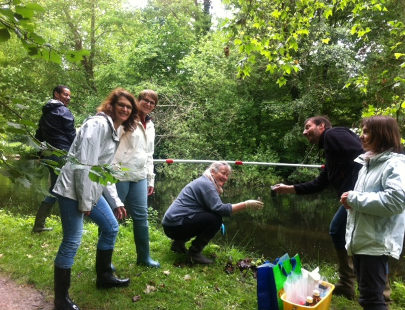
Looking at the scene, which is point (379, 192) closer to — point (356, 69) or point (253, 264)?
point (253, 264)

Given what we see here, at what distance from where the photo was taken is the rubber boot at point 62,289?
244 cm

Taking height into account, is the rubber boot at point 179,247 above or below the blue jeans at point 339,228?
below

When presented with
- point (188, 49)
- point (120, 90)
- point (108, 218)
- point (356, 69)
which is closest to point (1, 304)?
point (108, 218)

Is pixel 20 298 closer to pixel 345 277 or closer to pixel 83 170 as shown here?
pixel 83 170

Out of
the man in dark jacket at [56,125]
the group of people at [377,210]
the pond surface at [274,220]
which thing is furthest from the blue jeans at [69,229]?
the pond surface at [274,220]

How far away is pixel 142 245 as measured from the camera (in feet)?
10.9

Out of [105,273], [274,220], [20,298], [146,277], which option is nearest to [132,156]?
[105,273]

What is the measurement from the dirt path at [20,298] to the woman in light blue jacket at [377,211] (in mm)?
2324

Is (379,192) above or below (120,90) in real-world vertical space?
below

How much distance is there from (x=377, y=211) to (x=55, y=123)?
10.6ft

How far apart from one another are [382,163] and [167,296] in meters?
2.01

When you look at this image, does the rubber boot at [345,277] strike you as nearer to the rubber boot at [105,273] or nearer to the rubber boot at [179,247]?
the rubber boot at [179,247]

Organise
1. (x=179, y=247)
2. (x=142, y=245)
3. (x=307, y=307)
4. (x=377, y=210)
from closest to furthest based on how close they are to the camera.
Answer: (x=377, y=210) < (x=307, y=307) < (x=142, y=245) < (x=179, y=247)

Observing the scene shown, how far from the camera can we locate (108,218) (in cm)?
267
